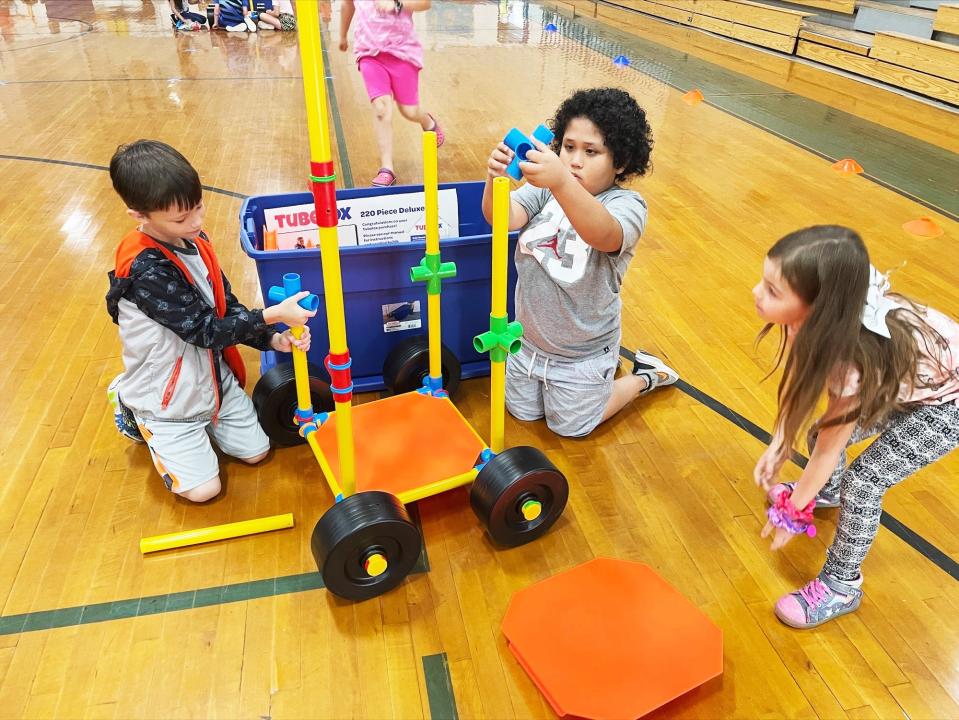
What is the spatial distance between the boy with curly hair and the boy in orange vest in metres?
0.68

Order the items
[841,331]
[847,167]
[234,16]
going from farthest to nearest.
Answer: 1. [234,16]
2. [847,167]
3. [841,331]

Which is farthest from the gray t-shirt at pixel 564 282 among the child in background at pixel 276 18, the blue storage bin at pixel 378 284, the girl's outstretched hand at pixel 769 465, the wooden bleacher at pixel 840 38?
the child in background at pixel 276 18

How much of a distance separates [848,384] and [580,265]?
2.55 feet

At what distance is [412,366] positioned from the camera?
6.60ft

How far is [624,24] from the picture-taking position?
376 inches

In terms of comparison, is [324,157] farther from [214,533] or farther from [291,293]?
[214,533]

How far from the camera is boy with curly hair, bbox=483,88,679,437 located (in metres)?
1.65

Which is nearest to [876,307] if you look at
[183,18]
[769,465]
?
[769,465]

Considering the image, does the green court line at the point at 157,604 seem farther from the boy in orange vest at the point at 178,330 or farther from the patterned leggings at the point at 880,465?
the patterned leggings at the point at 880,465

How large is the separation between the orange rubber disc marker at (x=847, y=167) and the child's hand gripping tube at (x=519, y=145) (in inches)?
140

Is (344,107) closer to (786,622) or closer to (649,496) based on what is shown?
(649,496)

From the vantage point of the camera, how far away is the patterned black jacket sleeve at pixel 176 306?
4.90 feet

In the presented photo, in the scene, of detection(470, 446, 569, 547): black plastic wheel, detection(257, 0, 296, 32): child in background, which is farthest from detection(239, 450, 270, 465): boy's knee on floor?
detection(257, 0, 296, 32): child in background

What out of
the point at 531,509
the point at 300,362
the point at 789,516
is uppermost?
the point at 300,362
